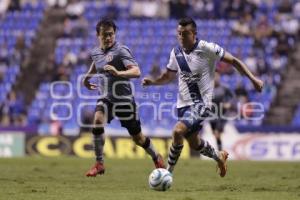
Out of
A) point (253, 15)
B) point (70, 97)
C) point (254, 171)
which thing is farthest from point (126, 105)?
point (253, 15)

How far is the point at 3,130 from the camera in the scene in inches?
956

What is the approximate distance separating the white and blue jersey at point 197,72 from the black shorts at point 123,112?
50.9 inches

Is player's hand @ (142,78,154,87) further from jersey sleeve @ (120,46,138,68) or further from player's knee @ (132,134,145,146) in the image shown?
player's knee @ (132,134,145,146)

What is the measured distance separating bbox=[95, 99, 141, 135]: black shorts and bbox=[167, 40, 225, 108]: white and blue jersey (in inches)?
50.9

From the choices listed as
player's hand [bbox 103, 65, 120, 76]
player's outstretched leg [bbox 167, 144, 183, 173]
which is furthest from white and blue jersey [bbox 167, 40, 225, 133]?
player's hand [bbox 103, 65, 120, 76]

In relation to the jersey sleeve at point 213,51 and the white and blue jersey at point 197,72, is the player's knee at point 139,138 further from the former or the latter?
the jersey sleeve at point 213,51

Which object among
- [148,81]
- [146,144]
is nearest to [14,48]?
[146,144]

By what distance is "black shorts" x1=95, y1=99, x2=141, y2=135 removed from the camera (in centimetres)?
1190

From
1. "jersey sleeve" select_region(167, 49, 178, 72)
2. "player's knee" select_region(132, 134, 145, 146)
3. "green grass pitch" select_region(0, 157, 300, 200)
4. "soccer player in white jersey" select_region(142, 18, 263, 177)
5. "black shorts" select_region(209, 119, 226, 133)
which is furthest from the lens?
Answer: "black shorts" select_region(209, 119, 226, 133)

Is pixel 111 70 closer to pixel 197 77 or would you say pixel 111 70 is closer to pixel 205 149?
pixel 197 77

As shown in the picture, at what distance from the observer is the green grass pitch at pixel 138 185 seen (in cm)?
967

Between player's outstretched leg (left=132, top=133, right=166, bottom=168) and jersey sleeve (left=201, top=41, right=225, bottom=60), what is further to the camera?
player's outstretched leg (left=132, top=133, right=166, bottom=168)

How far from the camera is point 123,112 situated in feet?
39.4

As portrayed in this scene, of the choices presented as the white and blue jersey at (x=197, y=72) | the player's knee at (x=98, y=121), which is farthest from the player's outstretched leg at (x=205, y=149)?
the player's knee at (x=98, y=121)
